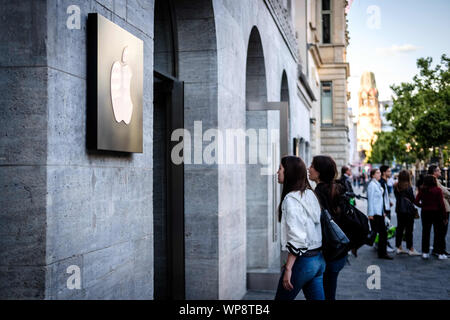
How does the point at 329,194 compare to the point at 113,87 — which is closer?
the point at 113,87

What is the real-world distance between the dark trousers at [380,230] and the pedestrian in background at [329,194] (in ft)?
20.9

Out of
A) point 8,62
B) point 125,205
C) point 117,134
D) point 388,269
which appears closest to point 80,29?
point 8,62

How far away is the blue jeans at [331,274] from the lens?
4.97 metres

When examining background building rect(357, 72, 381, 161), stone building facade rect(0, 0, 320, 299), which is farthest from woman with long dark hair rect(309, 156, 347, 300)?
background building rect(357, 72, 381, 161)

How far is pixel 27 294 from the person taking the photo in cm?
290

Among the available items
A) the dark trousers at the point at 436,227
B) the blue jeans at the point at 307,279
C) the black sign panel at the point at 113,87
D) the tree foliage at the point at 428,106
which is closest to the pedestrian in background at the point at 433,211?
the dark trousers at the point at 436,227

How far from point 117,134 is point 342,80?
112 feet

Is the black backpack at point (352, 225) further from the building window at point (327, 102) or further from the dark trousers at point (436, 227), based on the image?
the building window at point (327, 102)

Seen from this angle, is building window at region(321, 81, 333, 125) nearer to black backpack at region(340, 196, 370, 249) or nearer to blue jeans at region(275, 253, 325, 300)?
black backpack at region(340, 196, 370, 249)

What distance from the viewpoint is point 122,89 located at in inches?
147

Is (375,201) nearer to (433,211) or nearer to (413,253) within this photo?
(433,211)

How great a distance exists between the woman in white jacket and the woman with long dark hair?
1.71 ft

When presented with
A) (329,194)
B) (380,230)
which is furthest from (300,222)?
(380,230)

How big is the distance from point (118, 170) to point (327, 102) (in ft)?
114
